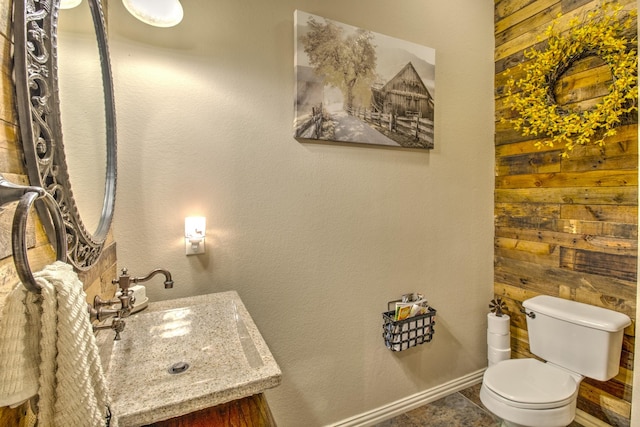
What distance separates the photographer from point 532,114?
6.34 ft

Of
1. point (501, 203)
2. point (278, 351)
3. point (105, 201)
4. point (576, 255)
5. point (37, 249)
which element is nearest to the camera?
point (37, 249)

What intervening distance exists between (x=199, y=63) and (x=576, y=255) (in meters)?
2.35

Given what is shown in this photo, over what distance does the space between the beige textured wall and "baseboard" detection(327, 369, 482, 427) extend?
0.15 ft

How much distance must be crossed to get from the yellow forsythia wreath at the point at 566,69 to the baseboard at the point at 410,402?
1643 millimetres

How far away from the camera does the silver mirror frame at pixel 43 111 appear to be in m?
0.59

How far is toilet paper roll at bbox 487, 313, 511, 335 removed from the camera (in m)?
2.09

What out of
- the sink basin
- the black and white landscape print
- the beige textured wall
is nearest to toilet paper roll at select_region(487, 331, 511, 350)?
the beige textured wall

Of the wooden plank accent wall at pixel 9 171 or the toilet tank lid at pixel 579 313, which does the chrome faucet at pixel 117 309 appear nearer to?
the wooden plank accent wall at pixel 9 171

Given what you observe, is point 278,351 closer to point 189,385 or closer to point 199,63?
point 189,385

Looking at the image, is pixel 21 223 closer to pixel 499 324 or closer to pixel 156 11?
pixel 156 11

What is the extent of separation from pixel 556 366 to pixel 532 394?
0.45 meters

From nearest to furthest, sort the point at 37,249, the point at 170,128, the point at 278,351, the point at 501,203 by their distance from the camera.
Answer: the point at 37,249
the point at 170,128
the point at 278,351
the point at 501,203

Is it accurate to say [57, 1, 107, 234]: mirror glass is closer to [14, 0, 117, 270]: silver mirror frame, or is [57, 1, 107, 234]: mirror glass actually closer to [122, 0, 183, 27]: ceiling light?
[14, 0, 117, 270]: silver mirror frame

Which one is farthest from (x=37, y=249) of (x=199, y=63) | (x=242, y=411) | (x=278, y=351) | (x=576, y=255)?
(x=576, y=255)
